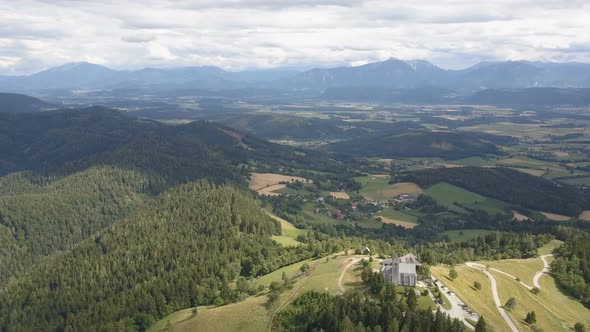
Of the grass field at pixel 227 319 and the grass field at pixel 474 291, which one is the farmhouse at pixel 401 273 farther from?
the grass field at pixel 227 319

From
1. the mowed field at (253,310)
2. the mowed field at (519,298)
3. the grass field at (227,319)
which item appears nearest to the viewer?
the mowed field at (519,298)

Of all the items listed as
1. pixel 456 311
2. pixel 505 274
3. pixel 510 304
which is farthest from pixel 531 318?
pixel 505 274

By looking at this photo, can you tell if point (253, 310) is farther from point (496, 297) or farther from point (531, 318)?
point (531, 318)

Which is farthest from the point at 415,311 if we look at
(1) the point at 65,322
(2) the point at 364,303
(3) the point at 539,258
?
(1) the point at 65,322

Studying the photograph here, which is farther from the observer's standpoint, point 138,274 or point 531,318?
point 138,274

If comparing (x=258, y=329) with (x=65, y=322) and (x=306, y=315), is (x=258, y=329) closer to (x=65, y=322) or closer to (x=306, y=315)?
(x=306, y=315)

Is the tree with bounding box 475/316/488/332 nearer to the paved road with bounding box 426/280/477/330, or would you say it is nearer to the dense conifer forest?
the dense conifer forest

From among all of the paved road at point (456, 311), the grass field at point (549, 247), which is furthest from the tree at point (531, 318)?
the grass field at point (549, 247)
